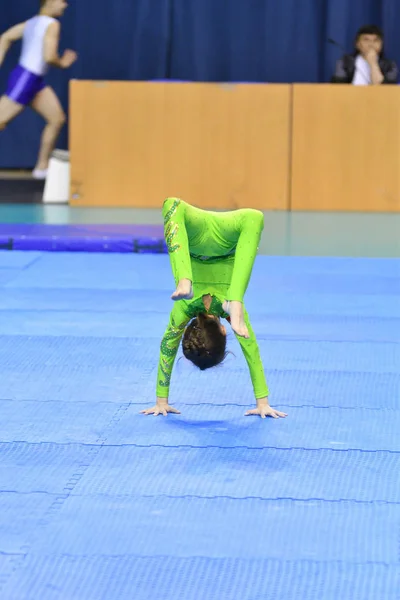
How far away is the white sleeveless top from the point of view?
10.3 m

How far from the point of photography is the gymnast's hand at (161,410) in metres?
4.25

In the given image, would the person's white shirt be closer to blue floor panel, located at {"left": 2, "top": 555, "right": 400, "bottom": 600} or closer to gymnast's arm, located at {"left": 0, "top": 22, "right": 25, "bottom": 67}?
gymnast's arm, located at {"left": 0, "top": 22, "right": 25, "bottom": 67}

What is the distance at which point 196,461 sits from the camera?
12.2 feet

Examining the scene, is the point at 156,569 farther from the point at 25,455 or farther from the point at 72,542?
the point at 25,455

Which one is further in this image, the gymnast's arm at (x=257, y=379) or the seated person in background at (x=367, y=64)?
the seated person in background at (x=367, y=64)

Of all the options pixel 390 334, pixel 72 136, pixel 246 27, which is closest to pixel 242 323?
pixel 390 334

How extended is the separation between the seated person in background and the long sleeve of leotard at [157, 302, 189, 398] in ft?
21.5

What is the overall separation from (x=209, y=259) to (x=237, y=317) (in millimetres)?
596

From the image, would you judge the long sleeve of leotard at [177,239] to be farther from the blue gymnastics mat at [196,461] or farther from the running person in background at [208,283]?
the blue gymnastics mat at [196,461]

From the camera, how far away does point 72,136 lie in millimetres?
10242

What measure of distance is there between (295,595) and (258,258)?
5.35 metres

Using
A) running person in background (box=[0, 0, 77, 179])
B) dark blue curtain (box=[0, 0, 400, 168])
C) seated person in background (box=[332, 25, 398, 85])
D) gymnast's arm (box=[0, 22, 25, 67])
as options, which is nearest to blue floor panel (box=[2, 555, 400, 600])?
seated person in background (box=[332, 25, 398, 85])

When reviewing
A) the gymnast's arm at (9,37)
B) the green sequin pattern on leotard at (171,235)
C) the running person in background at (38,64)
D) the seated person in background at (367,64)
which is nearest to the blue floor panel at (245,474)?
the green sequin pattern on leotard at (171,235)

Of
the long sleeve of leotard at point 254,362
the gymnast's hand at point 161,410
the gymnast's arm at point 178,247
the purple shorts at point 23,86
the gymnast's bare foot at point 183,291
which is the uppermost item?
the purple shorts at point 23,86
